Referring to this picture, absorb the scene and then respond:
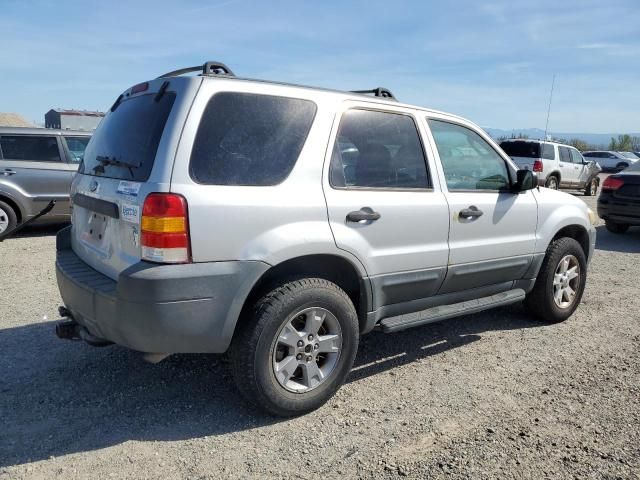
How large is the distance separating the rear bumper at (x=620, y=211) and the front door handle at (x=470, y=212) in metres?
6.87

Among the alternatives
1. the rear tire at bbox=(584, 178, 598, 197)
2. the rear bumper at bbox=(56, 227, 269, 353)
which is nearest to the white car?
the rear tire at bbox=(584, 178, 598, 197)

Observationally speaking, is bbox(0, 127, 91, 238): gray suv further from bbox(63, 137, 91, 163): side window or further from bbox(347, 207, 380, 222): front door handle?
bbox(347, 207, 380, 222): front door handle

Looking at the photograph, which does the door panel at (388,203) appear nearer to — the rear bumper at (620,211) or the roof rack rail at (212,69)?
the roof rack rail at (212,69)

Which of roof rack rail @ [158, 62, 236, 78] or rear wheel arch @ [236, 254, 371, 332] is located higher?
roof rack rail @ [158, 62, 236, 78]

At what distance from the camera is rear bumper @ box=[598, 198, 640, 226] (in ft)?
31.3

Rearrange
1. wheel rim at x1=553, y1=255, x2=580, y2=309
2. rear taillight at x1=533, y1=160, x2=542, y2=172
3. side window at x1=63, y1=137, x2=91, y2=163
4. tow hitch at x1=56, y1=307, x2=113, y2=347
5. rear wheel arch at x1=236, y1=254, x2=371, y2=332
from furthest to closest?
rear taillight at x1=533, y1=160, x2=542, y2=172, side window at x1=63, y1=137, x2=91, y2=163, wheel rim at x1=553, y1=255, x2=580, y2=309, tow hitch at x1=56, y1=307, x2=113, y2=347, rear wheel arch at x1=236, y1=254, x2=371, y2=332

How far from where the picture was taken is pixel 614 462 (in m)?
2.86

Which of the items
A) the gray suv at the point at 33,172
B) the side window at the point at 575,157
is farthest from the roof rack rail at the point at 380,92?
the side window at the point at 575,157

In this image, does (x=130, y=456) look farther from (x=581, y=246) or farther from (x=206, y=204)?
(x=581, y=246)

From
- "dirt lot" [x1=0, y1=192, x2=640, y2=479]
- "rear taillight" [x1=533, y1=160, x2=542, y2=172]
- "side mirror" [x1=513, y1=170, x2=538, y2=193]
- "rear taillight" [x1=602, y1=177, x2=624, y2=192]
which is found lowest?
"dirt lot" [x1=0, y1=192, x2=640, y2=479]

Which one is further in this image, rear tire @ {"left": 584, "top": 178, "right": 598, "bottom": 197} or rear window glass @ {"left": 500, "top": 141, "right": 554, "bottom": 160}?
rear tire @ {"left": 584, "top": 178, "right": 598, "bottom": 197}

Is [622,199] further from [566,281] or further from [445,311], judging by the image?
[445,311]

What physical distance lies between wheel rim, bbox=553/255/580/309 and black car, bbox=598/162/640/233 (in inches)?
213

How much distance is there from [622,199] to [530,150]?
26.9 feet
